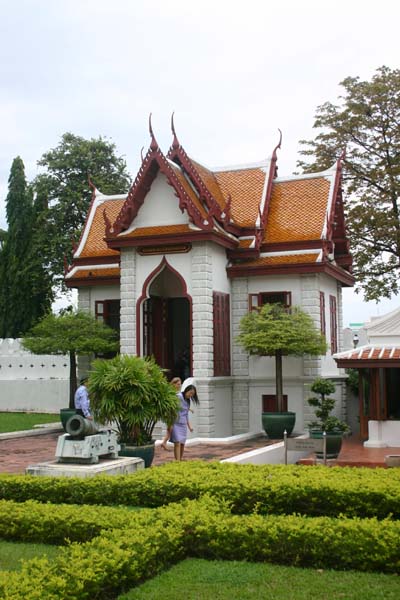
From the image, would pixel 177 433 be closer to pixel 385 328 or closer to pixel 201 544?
pixel 201 544

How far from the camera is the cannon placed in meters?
12.0

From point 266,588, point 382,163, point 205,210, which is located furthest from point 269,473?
point 382,163

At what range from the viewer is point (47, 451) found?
55.9ft

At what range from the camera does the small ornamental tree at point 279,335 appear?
18891 millimetres

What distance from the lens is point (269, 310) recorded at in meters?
19.8

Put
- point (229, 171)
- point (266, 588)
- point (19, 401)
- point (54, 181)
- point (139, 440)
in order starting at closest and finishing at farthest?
point (266, 588) → point (139, 440) → point (229, 171) → point (19, 401) → point (54, 181)

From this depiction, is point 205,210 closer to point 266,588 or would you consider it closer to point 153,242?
point 153,242

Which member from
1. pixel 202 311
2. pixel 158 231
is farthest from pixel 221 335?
pixel 158 231

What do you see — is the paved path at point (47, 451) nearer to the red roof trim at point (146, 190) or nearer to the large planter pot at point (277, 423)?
the large planter pot at point (277, 423)

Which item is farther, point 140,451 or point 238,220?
point 238,220

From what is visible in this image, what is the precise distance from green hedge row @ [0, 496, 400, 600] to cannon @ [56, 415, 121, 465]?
3.33 m

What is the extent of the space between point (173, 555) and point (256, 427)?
13348 millimetres

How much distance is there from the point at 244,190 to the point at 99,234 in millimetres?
5074

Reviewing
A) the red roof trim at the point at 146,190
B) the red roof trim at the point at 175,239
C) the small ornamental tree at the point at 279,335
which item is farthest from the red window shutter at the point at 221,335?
the red roof trim at the point at 146,190
